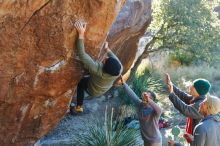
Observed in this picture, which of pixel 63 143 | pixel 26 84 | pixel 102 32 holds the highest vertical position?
pixel 102 32

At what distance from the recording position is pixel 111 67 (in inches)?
270

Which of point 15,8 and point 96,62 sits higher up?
point 15,8

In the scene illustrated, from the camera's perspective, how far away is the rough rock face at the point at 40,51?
6398mm

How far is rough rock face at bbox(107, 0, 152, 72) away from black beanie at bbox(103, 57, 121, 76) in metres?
5.09

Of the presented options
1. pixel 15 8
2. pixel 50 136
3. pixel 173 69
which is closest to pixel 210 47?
pixel 173 69

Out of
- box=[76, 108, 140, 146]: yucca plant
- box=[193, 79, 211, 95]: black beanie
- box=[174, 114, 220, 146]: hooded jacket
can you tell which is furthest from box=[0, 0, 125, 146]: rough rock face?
box=[76, 108, 140, 146]: yucca plant

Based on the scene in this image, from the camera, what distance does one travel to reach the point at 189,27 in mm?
19766

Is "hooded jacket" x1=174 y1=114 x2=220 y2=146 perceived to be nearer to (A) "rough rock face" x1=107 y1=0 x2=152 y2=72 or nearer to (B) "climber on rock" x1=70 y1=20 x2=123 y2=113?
(B) "climber on rock" x1=70 y1=20 x2=123 y2=113

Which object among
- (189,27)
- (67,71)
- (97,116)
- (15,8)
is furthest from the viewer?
(189,27)

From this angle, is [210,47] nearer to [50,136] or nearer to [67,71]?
[50,136]

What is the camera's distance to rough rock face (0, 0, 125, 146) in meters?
6.40

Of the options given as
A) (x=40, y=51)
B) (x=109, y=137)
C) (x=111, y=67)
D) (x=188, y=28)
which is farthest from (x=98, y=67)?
(x=188, y=28)

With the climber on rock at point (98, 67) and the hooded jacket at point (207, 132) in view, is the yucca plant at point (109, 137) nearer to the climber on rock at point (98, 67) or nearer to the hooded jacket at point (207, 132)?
the climber on rock at point (98, 67)

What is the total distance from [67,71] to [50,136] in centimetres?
502
